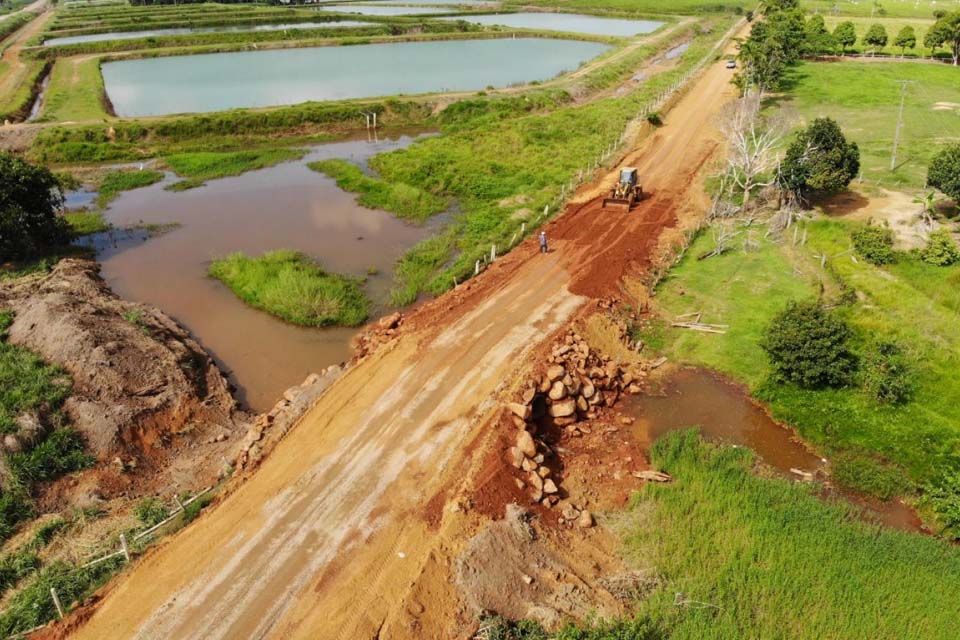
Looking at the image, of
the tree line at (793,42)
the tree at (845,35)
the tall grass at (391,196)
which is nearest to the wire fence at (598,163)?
the tree line at (793,42)

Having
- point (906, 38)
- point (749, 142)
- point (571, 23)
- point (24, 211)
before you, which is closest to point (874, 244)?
point (749, 142)

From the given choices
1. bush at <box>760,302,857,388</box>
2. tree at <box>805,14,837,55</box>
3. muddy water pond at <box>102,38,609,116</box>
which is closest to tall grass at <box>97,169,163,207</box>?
muddy water pond at <box>102,38,609,116</box>

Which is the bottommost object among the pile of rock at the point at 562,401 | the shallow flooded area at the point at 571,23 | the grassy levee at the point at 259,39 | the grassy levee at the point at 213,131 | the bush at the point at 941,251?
the pile of rock at the point at 562,401

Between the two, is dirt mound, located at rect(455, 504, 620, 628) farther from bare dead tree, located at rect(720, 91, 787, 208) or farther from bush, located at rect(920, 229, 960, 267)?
bare dead tree, located at rect(720, 91, 787, 208)

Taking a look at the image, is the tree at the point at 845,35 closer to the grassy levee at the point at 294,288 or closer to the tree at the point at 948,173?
the tree at the point at 948,173

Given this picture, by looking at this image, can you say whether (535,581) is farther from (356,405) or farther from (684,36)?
(684,36)
